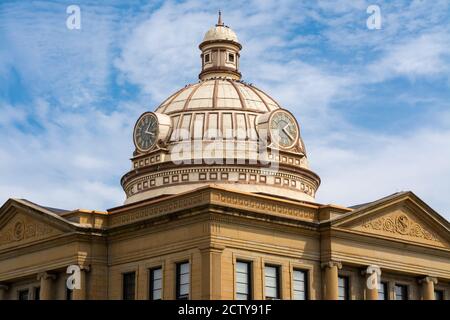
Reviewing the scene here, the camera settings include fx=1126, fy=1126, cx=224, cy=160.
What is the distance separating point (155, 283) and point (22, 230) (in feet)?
38.9

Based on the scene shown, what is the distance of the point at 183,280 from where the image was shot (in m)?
63.6

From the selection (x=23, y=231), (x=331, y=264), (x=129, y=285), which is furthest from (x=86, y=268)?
(x=331, y=264)

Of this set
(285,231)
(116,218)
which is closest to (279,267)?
(285,231)

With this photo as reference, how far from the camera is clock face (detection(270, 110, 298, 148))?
3177 inches

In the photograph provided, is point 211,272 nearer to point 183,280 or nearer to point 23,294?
point 183,280

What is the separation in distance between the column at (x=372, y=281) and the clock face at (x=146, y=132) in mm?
20900

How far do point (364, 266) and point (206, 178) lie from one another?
1490 cm

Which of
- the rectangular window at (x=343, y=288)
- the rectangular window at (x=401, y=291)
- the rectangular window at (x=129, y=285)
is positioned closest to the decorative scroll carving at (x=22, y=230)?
the rectangular window at (x=129, y=285)

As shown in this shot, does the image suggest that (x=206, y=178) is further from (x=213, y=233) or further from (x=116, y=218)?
(x=213, y=233)

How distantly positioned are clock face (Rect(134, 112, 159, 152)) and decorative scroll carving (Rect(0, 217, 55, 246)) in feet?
41.5

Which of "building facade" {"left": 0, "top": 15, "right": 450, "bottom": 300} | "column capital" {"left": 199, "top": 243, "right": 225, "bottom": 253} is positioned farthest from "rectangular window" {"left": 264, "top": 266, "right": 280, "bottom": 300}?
"column capital" {"left": 199, "top": 243, "right": 225, "bottom": 253}

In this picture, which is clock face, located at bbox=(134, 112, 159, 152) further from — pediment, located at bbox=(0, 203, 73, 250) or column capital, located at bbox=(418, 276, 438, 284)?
column capital, located at bbox=(418, 276, 438, 284)

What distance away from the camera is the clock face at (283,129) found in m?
80.7
